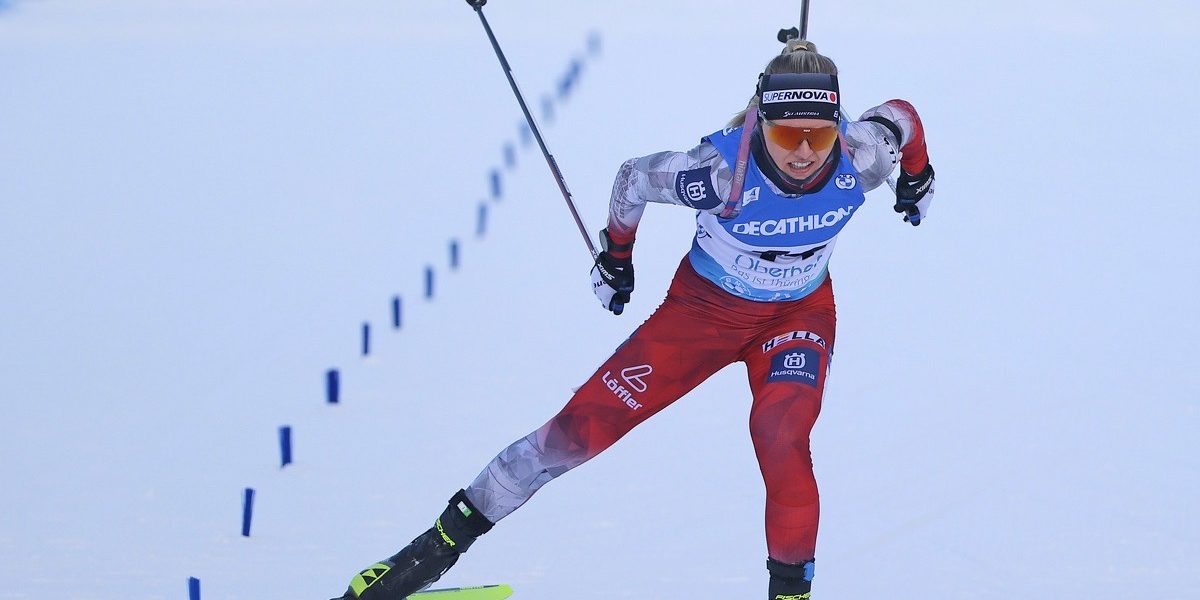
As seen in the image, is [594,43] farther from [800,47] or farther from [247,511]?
[800,47]

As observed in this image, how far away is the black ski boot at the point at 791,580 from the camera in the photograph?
4.07 meters

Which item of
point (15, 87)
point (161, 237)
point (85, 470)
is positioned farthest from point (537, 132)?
point (15, 87)

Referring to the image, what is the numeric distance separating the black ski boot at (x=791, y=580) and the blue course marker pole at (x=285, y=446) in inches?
87.9

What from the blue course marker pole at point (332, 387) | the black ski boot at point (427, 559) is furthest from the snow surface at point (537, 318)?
the black ski boot at point (427, 559)

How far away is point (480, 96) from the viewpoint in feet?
37.7

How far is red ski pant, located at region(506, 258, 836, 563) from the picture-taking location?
4207 mm

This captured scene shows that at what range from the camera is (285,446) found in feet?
18.5

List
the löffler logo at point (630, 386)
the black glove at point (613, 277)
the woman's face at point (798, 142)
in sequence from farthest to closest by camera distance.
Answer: the black glove at point (613, 277) → the löffler logo at point (630, 386) → the woman's face at point (798, 142)

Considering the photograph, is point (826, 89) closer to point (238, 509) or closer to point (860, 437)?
point (860, 437)

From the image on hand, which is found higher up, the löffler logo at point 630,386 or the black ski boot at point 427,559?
the löffler logo at point 630,386

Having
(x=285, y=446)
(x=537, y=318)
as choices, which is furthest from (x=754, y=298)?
(x=537, y=318)

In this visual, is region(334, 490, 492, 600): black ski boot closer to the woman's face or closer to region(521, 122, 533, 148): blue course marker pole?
the woman's face

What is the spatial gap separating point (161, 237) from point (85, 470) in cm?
308

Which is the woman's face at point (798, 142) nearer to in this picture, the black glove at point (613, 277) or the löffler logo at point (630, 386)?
the black glove at point (613, 277)
